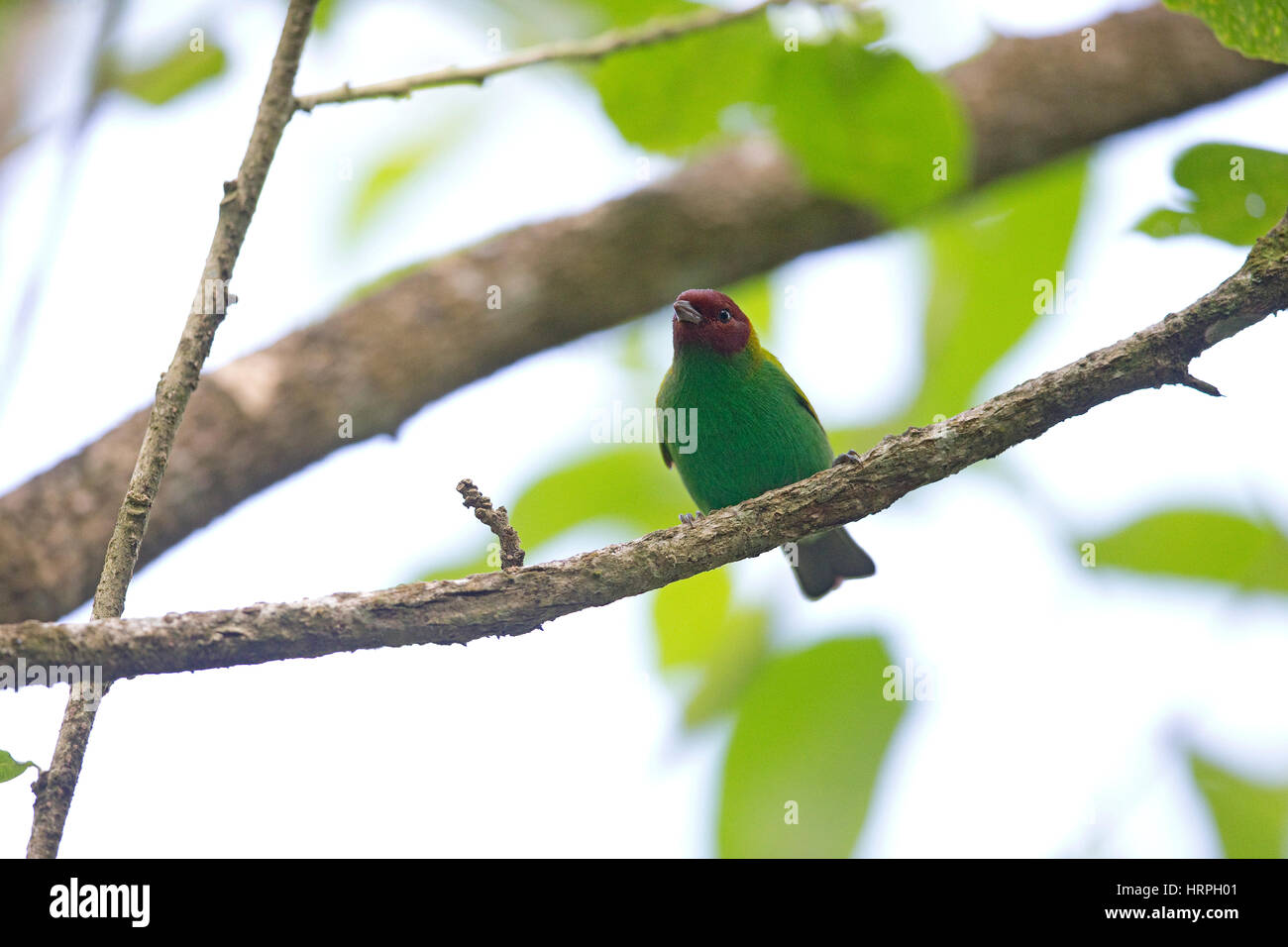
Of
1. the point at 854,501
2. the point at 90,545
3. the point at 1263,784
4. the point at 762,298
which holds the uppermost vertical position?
the point at 762,298

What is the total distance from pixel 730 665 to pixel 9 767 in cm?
321

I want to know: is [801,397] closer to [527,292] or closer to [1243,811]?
[527,292]

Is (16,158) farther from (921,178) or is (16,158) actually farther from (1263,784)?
(1263,784)

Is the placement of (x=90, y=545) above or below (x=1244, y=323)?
above

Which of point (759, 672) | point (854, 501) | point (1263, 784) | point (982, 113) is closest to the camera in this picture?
point (854, 501)

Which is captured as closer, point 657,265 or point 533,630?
point 533,630

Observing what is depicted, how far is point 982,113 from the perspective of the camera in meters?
7.83

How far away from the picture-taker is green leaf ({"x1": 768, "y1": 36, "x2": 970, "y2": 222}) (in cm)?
498

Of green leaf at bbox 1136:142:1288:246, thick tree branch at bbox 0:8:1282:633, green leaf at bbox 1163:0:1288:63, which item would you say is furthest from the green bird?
green leaf at bbox 1163:0:1288:63

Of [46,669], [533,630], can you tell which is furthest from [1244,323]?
[46,669]

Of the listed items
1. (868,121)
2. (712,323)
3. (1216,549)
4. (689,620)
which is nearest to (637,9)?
(868,121)

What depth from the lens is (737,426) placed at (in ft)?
20.6

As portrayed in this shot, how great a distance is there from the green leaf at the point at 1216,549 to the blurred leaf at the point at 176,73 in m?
5.26

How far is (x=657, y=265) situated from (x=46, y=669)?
5027 mm
